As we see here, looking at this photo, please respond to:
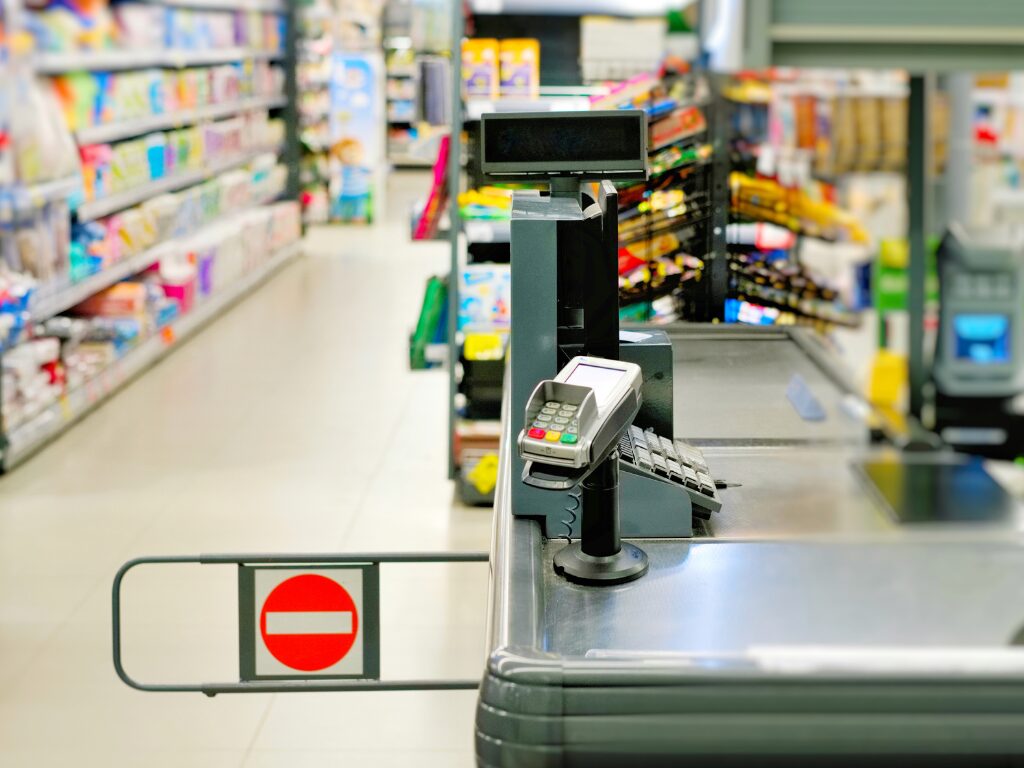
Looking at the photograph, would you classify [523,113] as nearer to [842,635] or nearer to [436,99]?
[842,635]

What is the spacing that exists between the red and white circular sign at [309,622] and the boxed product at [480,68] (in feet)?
9.42

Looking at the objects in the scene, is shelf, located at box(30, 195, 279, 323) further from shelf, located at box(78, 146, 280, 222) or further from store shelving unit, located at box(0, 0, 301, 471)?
shelf, located at box(78, 146, 280, 222)

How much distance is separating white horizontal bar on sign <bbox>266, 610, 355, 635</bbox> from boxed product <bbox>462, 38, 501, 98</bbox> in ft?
9.44

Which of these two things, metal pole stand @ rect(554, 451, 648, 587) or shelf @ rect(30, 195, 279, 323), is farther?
shelf @ rect(30, 195, 279, 323)

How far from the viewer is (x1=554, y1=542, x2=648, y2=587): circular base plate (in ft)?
5.69

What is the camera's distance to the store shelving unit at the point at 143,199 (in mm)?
5598

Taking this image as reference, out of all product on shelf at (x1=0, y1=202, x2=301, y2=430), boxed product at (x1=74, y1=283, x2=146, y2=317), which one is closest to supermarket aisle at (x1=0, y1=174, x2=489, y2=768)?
product on shelf at (x1=0, y1=202, x2=301, y2=430)

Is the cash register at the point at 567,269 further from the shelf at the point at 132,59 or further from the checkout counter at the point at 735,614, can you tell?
the shelf at the point at 132,59

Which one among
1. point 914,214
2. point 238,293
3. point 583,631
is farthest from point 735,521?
point 238,293

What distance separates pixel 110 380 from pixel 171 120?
2123mm

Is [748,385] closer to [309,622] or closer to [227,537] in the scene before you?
[309,622]

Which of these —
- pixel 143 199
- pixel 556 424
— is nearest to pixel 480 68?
pixel 143 199

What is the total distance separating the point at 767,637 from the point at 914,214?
3.75 metres

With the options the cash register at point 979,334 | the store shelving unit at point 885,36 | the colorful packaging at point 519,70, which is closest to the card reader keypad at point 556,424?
the store shelving unit at point 885,36
